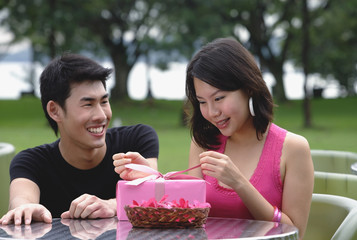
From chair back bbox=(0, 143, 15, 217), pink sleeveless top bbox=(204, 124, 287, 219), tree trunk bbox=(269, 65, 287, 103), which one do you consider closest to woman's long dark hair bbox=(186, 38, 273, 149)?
pink sleeveless top bbox=(204, 124, 287, 219)

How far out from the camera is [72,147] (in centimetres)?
355

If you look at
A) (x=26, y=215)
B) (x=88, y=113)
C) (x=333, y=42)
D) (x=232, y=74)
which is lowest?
(x=26, y=215)

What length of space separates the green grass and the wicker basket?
30.9 ft

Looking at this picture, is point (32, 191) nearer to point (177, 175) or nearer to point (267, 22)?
point (177, 175)

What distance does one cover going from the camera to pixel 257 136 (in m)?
3.02

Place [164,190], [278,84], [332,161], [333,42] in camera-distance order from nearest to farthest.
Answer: [164,190] → [332,161] → [278,84] → [333,42]

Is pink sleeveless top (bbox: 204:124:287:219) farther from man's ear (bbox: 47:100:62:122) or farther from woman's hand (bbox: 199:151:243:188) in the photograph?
man's ear (bbox: 47:100:62:122)

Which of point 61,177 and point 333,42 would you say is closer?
point 61,177

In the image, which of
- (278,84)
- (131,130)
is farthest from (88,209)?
(278,84)

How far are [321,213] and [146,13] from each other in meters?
25.1

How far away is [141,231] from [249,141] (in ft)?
2.77

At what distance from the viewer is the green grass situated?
16.4m

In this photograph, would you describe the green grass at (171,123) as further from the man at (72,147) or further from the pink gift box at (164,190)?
the pink gift box at (164,190)

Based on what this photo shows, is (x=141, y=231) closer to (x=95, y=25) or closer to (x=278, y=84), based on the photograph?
(x=95, y=25)
